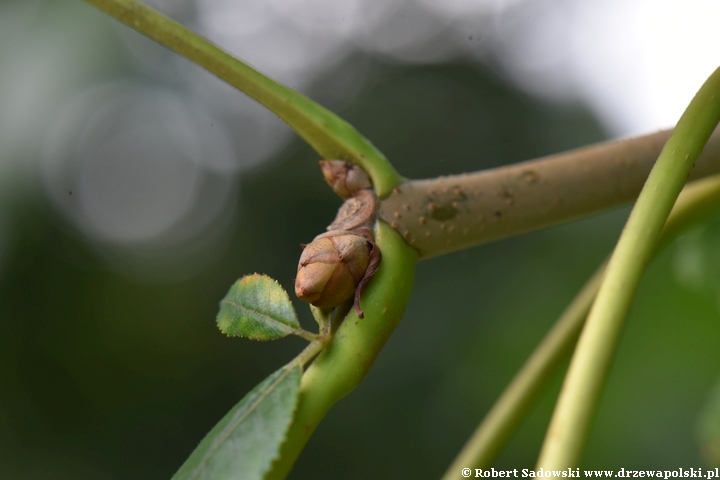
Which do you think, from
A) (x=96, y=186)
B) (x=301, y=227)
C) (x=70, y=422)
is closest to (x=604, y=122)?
(x=301, y=227)

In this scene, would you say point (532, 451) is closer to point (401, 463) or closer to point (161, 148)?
point (401, 463)

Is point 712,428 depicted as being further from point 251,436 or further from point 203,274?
point 203,274

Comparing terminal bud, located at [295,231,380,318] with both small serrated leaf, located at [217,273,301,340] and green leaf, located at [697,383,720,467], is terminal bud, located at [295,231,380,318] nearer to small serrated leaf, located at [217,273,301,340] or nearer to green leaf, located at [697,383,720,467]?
small serrated leaf, located at [217,273,301,340]

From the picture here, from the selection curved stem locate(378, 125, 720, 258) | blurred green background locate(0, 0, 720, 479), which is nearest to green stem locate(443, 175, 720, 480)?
curved stem locate(378, 125, 720, 258)

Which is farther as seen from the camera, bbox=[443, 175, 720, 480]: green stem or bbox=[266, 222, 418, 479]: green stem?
bbox=[443, 175, 720, 480]: green stem

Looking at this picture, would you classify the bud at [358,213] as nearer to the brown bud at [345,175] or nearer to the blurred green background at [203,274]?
the brown bud at [345,175]

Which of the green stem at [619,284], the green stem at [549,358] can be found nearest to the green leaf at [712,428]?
the green stem at [549,358]
